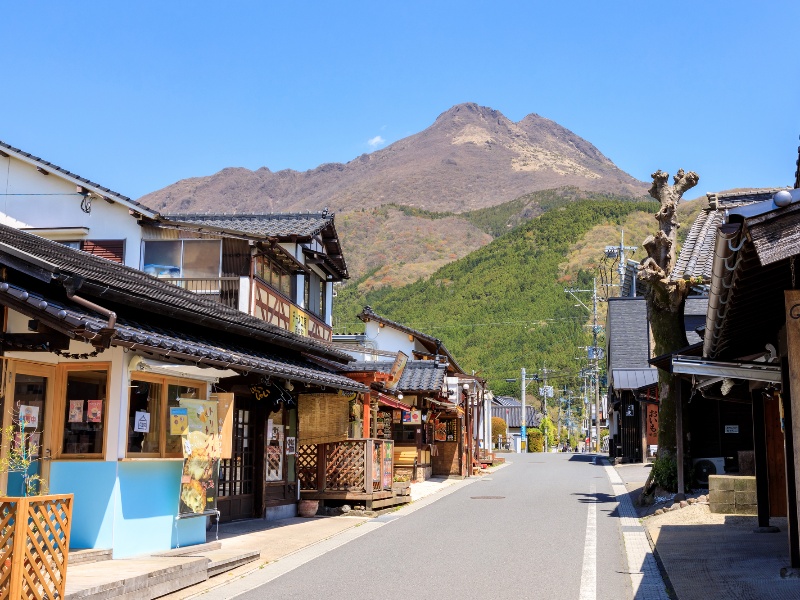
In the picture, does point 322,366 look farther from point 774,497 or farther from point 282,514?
point 774,497

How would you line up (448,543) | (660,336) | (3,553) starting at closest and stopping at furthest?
1. (3,553)
2. (448,543)
3. (660,336)

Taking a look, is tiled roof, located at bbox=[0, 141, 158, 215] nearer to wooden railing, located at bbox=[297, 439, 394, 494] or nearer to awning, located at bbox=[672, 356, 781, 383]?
wooden railing, located at bbox=[297, 439, 394, 494]

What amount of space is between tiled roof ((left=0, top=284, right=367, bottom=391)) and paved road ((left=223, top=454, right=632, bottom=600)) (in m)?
2.82

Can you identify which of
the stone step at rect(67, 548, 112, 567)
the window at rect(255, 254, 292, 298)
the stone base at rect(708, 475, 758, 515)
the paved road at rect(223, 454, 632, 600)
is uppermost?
the window at rect(255, 254, 292, 298)

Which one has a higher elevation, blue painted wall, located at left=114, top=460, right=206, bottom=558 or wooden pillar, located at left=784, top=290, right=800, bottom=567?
wooden pillar, located at left=784, top=290, right=800, bottom=567

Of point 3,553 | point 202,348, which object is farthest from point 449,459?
point 3,553

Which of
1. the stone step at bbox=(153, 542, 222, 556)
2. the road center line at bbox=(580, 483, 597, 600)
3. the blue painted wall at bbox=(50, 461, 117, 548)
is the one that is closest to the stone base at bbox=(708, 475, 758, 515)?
the road center line at bbox=(580, 483, 597, 600)

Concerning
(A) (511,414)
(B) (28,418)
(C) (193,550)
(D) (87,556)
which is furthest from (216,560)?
(A) (511,414)

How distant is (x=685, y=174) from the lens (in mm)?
19000

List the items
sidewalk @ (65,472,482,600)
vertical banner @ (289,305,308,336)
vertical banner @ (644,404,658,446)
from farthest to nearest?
vertical banner @ (644,404,658,446) < vertical banner @ (289,305,308,336) < sidewalk @ (65,472,482,600)

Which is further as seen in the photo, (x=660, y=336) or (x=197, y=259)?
(x=197, y=259)

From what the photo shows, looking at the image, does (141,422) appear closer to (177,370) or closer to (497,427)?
(177,370)

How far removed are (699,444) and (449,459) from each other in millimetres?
14041

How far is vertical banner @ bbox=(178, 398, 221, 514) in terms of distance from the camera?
1120 cm
